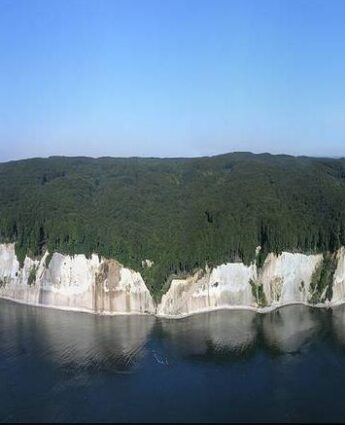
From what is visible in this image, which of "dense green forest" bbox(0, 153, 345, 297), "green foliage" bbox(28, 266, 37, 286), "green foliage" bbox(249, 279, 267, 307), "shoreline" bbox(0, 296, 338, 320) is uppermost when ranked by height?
"dense green forest" bbox(0, 153, 345, 297)

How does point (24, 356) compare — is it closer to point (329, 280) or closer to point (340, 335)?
point (340, 335)

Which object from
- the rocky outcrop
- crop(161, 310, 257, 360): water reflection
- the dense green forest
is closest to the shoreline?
the rocky outcrop

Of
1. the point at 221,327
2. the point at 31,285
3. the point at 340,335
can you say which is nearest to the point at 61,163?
the point at 31,285

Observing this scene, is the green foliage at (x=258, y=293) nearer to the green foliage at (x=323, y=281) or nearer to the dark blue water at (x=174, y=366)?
the dark blue water at (x=174, y=366)

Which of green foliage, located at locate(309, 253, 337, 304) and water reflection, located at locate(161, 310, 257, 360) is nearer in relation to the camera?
water reflection, located at locate(161, 310, 257, 360)

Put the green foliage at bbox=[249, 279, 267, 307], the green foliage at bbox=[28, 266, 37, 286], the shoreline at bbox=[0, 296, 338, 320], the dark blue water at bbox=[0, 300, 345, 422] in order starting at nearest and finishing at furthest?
the dark blue water at bbox=[0, 300, 345, 422], the shoreline at bbox=[0, 296, 338, 320], the green foliage at bbox=[249, 279, 267, 307], the green foliage at bbox=[28, 266, 37, 286]

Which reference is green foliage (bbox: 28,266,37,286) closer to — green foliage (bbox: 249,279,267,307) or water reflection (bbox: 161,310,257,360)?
water reflection (bbox: 161,310,257,360)

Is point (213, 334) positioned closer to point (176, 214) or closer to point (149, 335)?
point (149, 335)
